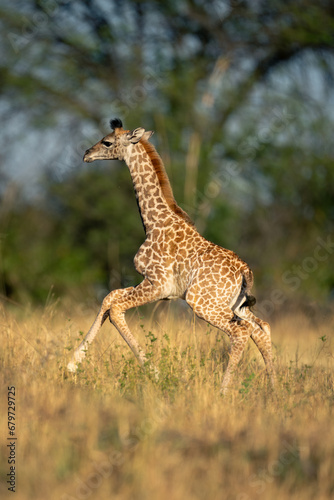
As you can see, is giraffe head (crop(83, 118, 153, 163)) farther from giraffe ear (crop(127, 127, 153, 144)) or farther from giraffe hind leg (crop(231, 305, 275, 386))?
giraffe hind leg (crop(231, 305, 275, 386))

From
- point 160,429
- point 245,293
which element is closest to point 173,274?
point 245,293

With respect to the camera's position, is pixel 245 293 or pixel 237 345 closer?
pixel 237 345

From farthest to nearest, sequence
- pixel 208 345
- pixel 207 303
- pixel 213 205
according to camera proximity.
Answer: pixel 213 205, pixel 208 345, pixel 207 303

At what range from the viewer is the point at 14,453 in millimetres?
5031

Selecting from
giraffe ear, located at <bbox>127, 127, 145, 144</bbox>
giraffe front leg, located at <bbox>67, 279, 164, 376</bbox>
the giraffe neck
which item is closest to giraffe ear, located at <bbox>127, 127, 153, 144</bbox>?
giraffe ear, located at <bbox>127, 127, 145, 144</bbox>

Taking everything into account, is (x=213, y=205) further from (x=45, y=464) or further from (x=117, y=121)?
(x=45, y=464)

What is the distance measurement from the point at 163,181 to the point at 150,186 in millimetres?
162

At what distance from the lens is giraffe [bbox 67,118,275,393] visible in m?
7.92

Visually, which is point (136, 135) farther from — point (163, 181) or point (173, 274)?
point (173, 274)

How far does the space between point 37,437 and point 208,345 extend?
3567mm

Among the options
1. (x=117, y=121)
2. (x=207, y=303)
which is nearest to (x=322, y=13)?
(x=117, y=121)

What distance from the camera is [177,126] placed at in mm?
21312

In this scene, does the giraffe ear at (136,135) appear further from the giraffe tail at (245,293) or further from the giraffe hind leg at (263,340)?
the giraffe hind leg at (263,340)

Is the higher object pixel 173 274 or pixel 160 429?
pixel 173 274
